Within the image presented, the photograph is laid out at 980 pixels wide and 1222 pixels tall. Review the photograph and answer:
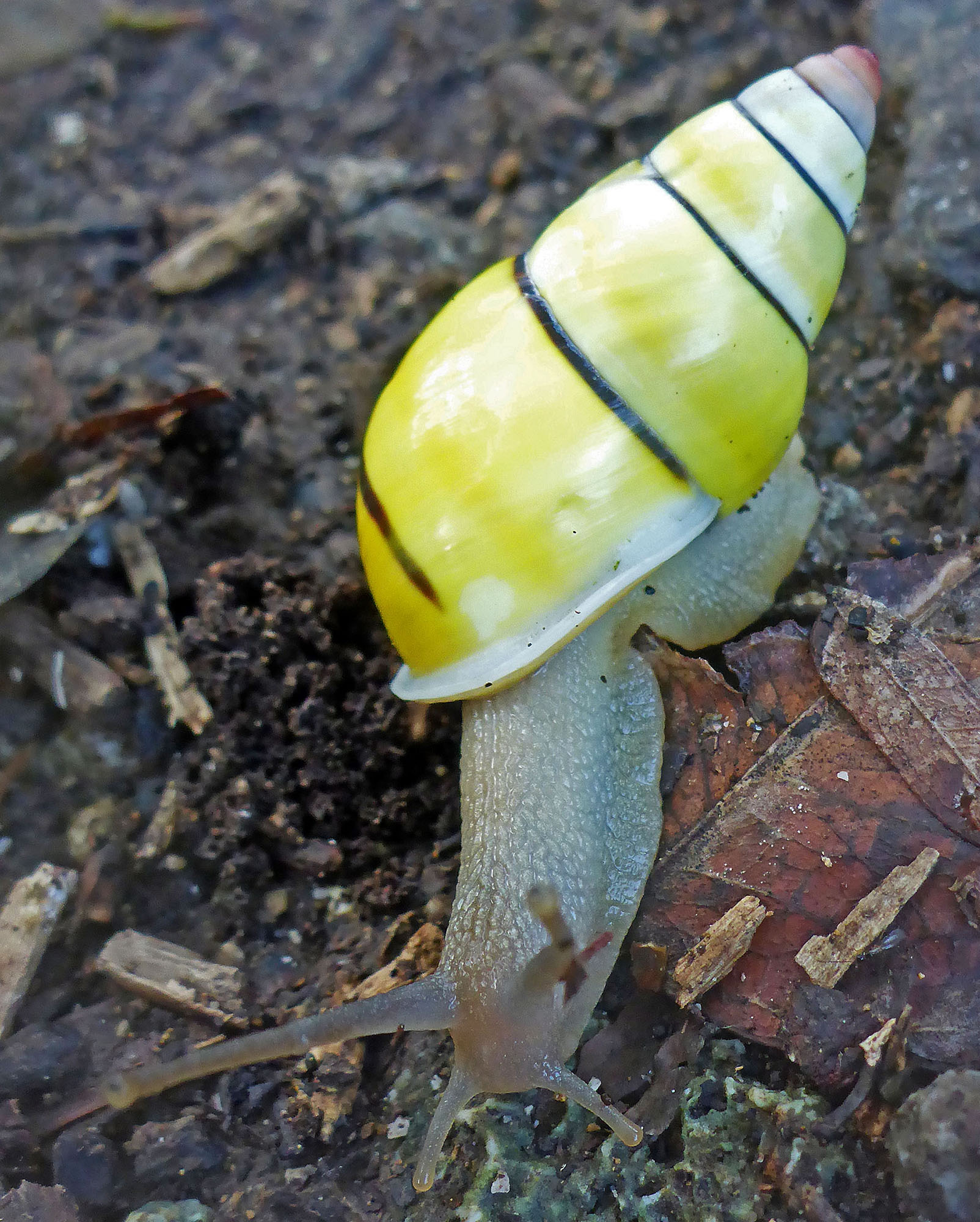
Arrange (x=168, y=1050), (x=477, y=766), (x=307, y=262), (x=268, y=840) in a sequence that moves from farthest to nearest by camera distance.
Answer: (x=307, y=262) < (x=268, y=840) < (x=477, y=766) < (x=168, y=1050)

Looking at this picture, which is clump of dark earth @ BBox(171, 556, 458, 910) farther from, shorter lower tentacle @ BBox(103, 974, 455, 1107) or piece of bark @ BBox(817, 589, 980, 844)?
piece of bark @ BBox(817, 589, 980, 844)

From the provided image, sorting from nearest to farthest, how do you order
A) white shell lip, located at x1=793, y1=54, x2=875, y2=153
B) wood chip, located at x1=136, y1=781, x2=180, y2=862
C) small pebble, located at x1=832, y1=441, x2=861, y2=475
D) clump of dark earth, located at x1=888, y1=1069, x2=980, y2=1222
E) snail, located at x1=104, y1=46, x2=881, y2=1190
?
clump of dark earth, located at x1=888, y1=1069, x2=980, y2=1222 < snail, located at x1=104, y1=46, x2=881, y2=1190 < white shell lip, located at x1=793, y1=54, x2=875, y2=153 < wood chip, located at x1=136, y1=781, x2=180, y2=862 < small pebble, located at x1=832, y1=441, x2=861, y2=475

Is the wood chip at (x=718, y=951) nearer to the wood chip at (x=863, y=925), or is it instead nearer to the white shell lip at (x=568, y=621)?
the wood chip at (x=863, y=925)

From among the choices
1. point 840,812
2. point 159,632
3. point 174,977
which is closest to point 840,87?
point 840,812

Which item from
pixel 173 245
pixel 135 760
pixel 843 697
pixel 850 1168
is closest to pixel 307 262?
pixel 173 245

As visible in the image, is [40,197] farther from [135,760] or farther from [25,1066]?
[25,1066]

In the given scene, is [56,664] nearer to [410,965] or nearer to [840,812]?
[410,965]

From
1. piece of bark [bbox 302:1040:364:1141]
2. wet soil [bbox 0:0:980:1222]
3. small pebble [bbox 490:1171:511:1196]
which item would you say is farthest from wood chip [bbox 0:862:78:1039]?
small pebble [bbox 490:1171:511:1196]
